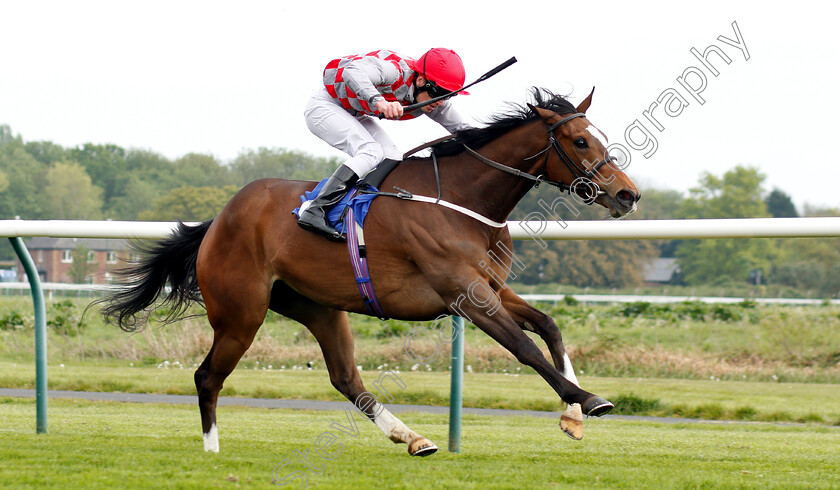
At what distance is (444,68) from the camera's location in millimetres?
4473

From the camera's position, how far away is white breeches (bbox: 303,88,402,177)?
4555 mm

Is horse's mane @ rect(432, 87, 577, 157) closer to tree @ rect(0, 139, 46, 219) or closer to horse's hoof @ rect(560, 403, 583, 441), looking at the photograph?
horse's hoof @ rect(560, 403, 583, 441)

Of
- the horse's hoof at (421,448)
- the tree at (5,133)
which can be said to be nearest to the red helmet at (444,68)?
the horse's hoof at (421,448)

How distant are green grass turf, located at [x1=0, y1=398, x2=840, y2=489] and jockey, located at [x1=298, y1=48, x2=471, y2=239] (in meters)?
1.29

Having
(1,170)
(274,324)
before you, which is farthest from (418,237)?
(1,170)

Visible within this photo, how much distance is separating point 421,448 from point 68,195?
2421 inches

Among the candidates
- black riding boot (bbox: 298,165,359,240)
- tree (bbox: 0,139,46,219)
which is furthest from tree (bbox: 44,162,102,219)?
black riding boot (bbox: 298,165,359,240)

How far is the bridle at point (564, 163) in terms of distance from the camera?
4055 mm

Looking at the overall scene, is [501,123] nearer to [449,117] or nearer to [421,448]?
[449,117]

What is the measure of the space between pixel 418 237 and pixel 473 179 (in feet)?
1.38

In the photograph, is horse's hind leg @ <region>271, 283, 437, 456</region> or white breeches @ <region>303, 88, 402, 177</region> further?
horse's hind leg @ <region>271, 283, 437, 456</region>

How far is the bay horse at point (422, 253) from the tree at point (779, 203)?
7075 cm

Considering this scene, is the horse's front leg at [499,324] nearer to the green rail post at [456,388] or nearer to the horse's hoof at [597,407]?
the horse's hoof at [597,407]

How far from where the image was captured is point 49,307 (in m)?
15.5
